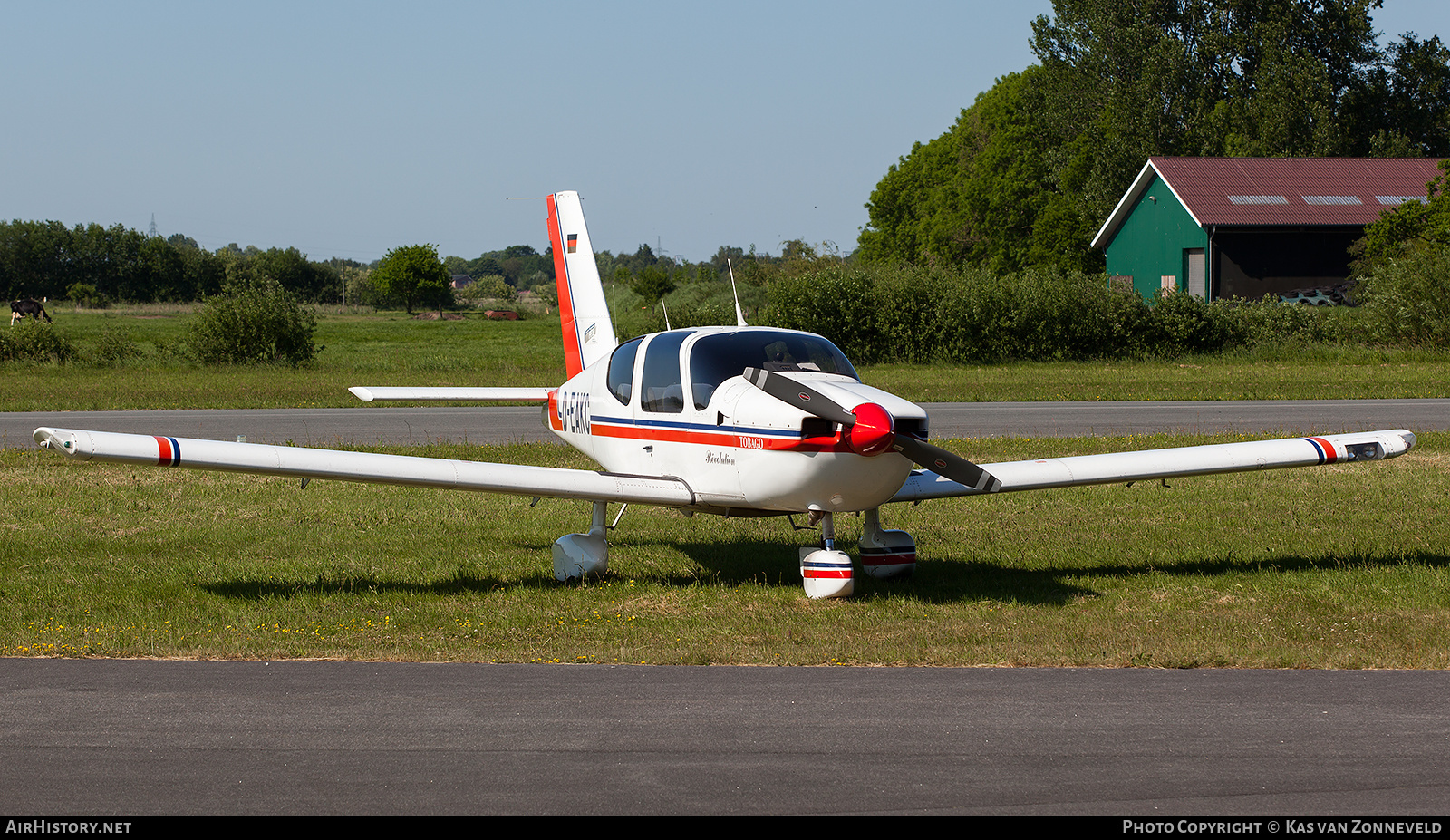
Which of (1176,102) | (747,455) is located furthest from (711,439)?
(1176,102)

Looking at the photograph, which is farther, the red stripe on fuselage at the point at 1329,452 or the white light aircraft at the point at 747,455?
the red stripe on fuselage at the point at 1329,452

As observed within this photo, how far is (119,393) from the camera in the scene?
28.0 m

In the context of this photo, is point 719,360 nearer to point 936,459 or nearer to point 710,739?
point 936,459

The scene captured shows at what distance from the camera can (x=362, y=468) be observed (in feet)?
29.6

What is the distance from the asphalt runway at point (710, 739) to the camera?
16.4 feet

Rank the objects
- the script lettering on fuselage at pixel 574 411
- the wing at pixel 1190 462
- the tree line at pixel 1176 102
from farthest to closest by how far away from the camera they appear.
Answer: the tree line at pixel 1176 102 → the script lettering on fuselage at pixel 574 411 → the wing at pixel 1190 462

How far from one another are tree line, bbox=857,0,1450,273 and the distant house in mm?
6933

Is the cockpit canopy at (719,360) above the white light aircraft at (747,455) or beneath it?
above

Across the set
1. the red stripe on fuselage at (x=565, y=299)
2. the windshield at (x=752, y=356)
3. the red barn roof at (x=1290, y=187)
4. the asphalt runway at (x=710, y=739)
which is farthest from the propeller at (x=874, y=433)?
the red barn roof at (x=1290, y=187)

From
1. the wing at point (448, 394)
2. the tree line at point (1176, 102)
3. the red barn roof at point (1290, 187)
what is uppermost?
the tree line at point (1176, 102)

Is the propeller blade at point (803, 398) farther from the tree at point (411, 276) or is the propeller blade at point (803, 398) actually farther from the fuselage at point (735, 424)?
the tree at point (411, 276)

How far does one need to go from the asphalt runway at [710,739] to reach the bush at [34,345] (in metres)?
31.9

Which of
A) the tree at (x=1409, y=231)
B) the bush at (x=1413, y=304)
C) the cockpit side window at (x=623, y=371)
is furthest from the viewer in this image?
the tree at (x=1409, y=231)
